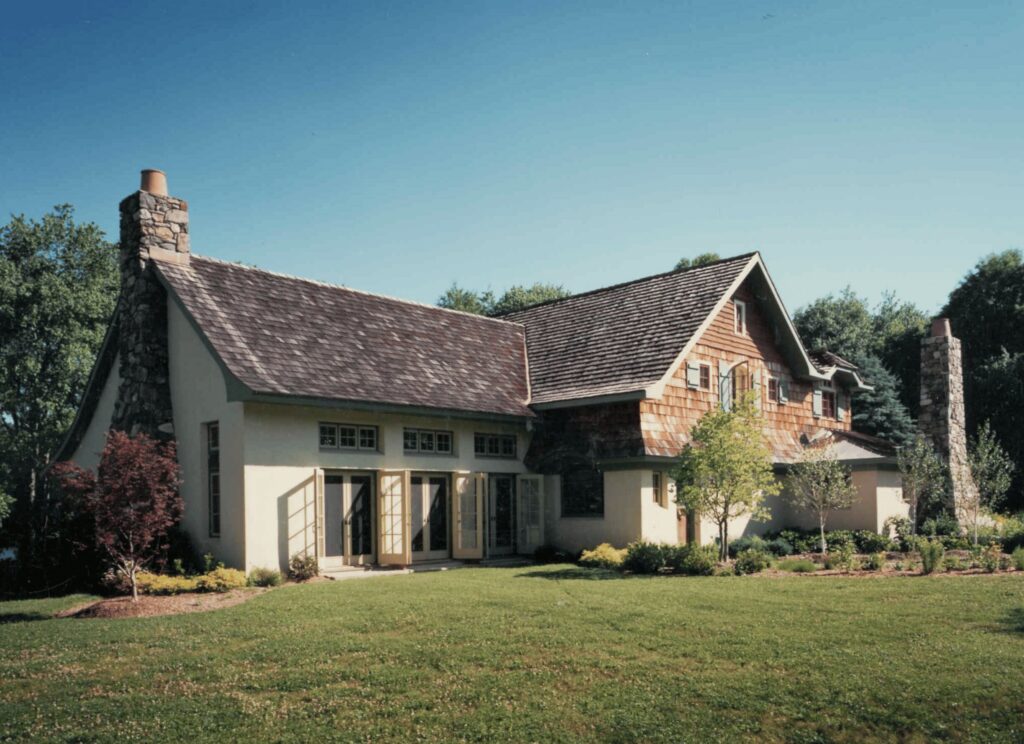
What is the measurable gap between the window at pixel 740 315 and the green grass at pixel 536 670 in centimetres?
1258

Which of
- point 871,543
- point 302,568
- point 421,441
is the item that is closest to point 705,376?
point 871,543

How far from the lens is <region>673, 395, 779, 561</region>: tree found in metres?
18.9

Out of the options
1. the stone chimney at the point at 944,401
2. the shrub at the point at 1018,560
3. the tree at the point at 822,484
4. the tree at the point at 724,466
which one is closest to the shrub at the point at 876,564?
the tree at the point at 724,466

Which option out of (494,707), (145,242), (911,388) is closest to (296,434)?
(145,242)

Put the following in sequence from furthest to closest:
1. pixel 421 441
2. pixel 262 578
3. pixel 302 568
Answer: pixel 421 441, pixel 302 568, pixel 262 578

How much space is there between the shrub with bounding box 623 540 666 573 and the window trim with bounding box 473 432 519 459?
5.18 m

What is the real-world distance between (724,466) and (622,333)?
7.13m

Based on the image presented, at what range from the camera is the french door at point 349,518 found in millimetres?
19625

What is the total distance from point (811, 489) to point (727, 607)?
12.3 meters

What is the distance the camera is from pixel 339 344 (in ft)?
69.9

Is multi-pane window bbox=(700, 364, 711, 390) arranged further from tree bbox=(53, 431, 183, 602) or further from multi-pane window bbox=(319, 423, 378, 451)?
tree bbox=(53, 431, 183, 602)

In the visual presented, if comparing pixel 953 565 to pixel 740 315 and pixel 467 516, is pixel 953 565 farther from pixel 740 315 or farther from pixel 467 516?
pixel 467 516

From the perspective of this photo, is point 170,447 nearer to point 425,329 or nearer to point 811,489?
point 425,329

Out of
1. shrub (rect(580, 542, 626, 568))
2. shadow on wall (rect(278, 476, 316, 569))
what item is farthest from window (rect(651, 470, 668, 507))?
shadow on wall (rect(278, 476, 316, 569))
